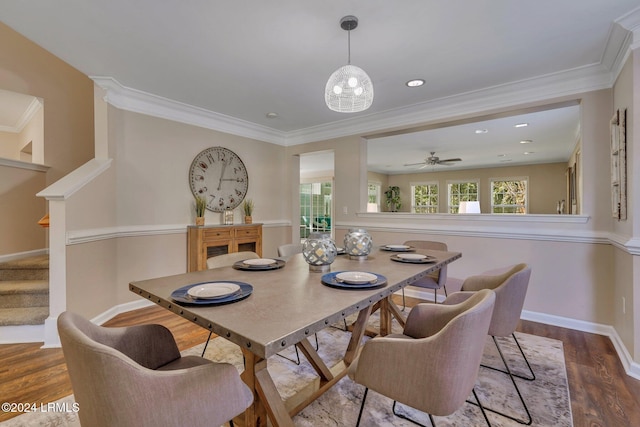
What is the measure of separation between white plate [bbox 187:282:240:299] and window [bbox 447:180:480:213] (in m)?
8.24

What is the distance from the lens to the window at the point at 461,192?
8.27 metres

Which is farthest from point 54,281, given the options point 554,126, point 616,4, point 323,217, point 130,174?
point 323,217

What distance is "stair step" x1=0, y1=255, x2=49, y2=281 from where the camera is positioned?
3.02m

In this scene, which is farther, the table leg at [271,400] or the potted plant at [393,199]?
the potted plant at [393,199]

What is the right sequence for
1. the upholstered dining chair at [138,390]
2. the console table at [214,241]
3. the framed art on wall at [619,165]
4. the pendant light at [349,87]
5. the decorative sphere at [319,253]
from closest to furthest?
the upholstered dining chair at [138,390] → the decorative sphere at [319,253] → the pendant light at [349,87] → the framed art on wall at [619,165] → the console table at [214,241]

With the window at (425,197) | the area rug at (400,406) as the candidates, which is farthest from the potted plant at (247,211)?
the window at (425,197)

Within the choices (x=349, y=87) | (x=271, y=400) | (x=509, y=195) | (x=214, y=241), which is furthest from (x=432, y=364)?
(x=509, y=195)

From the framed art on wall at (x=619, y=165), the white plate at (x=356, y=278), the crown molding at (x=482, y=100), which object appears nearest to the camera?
the white plate at (x=356, y=278)

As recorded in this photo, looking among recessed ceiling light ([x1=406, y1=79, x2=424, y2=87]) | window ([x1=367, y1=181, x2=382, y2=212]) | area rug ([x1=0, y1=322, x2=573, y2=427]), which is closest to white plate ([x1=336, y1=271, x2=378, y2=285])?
area rug ([x1=0, y1=322, x2=573, y2=427])

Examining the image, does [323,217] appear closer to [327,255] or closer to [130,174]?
[130,174]

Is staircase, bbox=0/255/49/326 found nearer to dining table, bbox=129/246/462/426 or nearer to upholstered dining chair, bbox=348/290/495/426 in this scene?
dining table, bbox=129/246/462/426

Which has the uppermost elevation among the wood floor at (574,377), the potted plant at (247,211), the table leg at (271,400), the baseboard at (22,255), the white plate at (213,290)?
the potted plant at (247,211)

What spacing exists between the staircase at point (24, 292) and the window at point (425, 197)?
8.51m

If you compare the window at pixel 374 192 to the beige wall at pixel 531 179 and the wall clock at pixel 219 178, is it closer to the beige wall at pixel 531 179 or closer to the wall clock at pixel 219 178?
the beige wall at pixel 531 179
